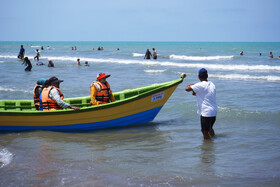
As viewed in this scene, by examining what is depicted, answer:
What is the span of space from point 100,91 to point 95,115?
2.01 ft

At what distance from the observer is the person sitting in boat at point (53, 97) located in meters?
7.48

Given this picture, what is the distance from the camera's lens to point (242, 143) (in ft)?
22.5

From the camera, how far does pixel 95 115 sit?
26.3ft

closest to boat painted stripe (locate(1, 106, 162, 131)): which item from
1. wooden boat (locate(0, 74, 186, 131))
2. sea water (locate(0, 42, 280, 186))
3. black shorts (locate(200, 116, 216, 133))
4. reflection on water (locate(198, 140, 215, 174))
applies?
wooden boat (locate(0, 74, 186, 131))

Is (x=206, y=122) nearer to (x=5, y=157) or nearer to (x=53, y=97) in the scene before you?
(x=53, y=97)

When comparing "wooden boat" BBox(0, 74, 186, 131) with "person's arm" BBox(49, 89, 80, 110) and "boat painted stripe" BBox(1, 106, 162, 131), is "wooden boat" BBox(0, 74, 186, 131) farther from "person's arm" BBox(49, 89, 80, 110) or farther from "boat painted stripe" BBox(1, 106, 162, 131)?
"person's arm" BBox(49, 89, 80, 110)

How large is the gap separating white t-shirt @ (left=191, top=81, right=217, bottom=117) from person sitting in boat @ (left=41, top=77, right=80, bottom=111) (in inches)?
121

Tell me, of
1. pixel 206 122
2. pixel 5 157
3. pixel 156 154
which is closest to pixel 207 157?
pixel 206 122

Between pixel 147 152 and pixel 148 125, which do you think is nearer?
pixel 147 152

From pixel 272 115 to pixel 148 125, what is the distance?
369 cm

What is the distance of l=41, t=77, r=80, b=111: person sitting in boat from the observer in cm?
748

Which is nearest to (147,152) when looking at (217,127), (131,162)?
(131,162)

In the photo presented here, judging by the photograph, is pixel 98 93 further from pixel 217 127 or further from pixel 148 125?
pixel 217 127

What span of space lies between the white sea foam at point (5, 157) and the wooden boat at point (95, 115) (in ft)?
4.65
